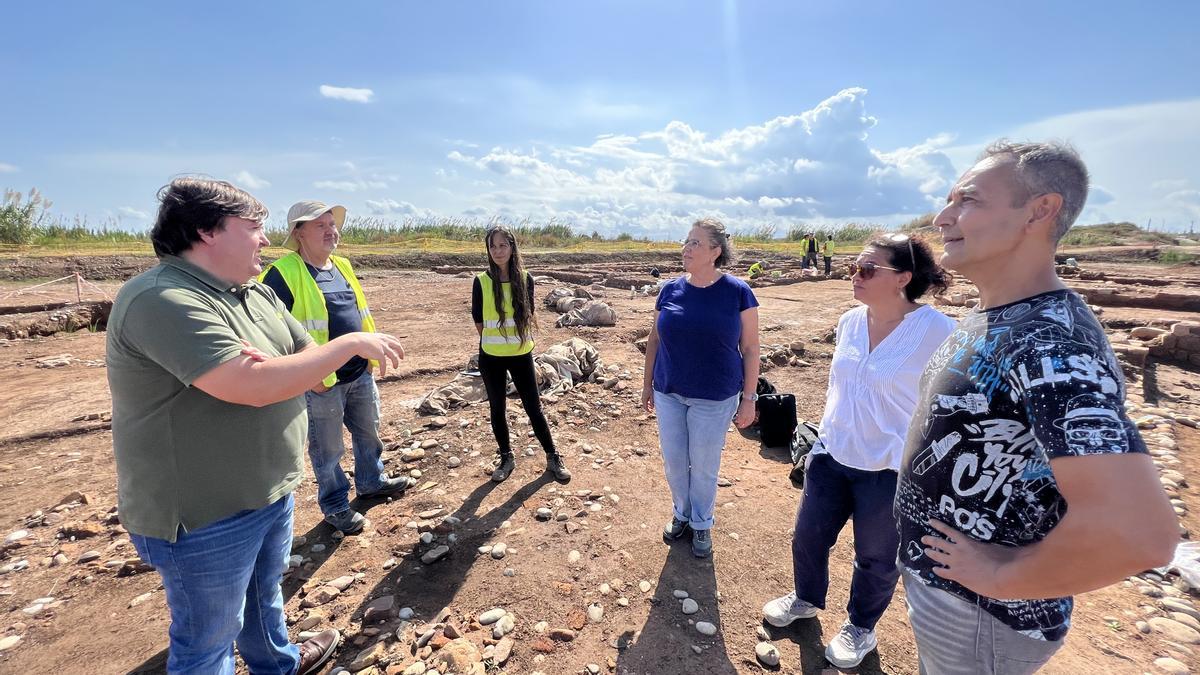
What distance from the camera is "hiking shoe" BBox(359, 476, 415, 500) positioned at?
3.69 m

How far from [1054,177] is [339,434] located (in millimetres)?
3468

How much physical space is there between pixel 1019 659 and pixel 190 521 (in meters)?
2.27

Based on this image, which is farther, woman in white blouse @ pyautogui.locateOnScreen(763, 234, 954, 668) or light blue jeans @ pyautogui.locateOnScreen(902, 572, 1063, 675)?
woman in white blouse @ pyautogui.locateOnScreen(763, 234, 954, 668)

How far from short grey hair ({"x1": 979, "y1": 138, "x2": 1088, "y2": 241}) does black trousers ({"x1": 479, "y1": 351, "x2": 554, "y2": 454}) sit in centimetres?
301

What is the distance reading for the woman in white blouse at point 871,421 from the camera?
6.66 feet

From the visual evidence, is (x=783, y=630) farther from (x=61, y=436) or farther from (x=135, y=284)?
(x=61, y=436)

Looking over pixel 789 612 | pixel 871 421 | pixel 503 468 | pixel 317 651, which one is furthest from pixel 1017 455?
pixel 503 468

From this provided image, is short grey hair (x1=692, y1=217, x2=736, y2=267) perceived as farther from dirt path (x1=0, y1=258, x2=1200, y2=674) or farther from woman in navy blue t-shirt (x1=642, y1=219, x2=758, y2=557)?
dirt path (x1=0, y1=258, x2=1200, y2=674)

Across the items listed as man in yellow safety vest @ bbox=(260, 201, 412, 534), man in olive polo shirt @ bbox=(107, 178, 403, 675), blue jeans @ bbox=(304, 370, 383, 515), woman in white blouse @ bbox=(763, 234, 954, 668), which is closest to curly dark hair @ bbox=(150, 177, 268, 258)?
man in olive polo shirt @ bbox=(107, 178, 403, 675)

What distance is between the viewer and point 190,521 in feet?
5.08

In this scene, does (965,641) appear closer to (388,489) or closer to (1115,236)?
(388,489)

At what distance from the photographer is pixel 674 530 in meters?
3.16

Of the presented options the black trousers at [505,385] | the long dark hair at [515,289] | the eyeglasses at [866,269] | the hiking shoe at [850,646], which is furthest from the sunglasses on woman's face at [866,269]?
the black trousers at [505,385]

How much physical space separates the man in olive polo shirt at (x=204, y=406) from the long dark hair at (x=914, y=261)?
79.0 inches
